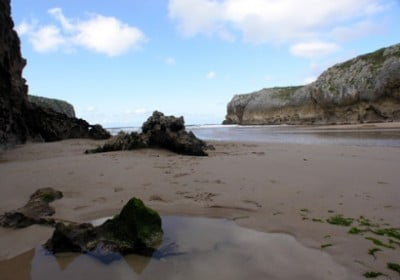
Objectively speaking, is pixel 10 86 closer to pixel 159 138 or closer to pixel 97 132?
pixel 159 138

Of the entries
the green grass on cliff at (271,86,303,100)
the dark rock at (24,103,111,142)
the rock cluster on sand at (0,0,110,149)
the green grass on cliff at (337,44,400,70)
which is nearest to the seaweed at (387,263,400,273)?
the rock cluster on sand at (0,0,110,149)

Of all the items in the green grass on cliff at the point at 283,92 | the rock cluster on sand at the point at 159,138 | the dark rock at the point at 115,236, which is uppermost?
the green grass on cliff at the point at 283,92

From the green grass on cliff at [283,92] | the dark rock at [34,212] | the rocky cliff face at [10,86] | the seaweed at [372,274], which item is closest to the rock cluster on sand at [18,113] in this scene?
the rocky cliff face at [10,86]

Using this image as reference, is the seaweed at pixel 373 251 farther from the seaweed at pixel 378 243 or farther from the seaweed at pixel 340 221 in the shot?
the seaweed at pixel 340 221

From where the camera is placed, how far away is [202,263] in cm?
306

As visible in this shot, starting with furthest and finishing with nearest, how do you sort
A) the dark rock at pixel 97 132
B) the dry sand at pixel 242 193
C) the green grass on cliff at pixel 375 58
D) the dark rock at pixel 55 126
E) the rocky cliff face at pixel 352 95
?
the green grass on cliff at pixel 375 58
the rocky cliff face at pixel 352 95
the dark rock at pixel 97 132
the dark rock at pixel 55 126
the dry sand at pixel 242 193

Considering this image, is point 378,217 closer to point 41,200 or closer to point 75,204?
point 75,204

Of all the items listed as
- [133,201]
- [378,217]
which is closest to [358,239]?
[378,217]

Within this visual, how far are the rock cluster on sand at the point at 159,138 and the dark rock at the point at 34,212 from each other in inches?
257

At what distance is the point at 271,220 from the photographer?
13.7 ft

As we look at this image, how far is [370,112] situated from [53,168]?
46327 millimetres

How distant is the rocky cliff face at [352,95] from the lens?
42562mm

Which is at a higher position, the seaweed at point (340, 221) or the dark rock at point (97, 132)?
the dark rock at point (97, 132)

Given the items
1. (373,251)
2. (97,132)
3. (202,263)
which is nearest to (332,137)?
(97,132)
